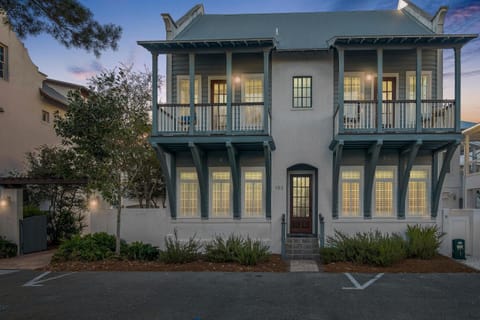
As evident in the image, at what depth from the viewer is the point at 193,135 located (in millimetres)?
10422

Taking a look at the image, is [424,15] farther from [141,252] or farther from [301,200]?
[141,252]

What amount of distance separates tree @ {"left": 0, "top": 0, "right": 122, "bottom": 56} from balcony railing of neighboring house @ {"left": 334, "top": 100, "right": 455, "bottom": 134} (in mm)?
7316

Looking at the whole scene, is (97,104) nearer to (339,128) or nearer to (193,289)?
(193,289)

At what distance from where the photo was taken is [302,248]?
11.0m

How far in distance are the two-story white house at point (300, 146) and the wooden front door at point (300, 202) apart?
Result: 38mm

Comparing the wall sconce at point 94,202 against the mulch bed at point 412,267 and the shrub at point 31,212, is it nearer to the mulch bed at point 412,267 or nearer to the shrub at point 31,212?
the shrub at point 31,212

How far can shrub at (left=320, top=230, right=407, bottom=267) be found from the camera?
9.20m

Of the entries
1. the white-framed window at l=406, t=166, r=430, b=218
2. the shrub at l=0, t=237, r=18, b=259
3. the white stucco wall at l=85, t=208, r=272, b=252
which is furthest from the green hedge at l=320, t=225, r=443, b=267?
the shrub at l=0, t=237, r=18, b=259

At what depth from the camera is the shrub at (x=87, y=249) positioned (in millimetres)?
9969

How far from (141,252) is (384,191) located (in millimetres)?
8811

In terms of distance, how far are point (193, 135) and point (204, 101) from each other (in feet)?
6.70

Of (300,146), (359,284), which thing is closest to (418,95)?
(300,146)

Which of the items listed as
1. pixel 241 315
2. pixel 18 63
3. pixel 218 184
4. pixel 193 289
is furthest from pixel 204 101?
pixel 18 63

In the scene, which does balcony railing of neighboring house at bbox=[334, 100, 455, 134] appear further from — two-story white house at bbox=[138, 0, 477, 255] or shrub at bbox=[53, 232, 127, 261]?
shrub at bbox=[53, 232, 127, 261]
